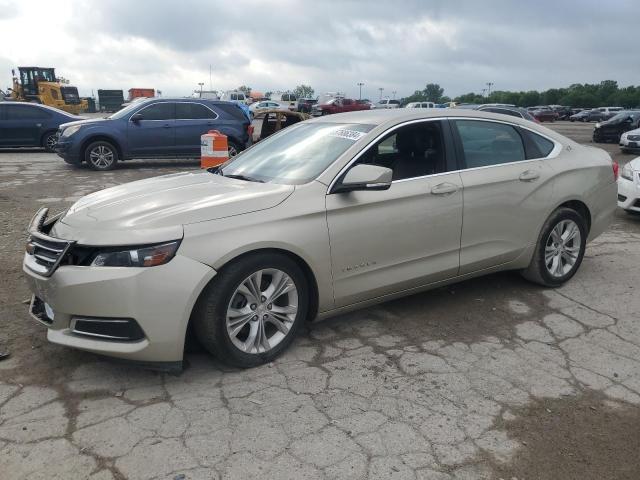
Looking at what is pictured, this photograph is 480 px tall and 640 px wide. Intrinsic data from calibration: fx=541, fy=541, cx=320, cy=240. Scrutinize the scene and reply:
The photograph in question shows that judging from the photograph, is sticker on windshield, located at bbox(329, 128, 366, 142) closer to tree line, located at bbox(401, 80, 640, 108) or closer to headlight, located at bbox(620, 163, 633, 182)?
headlight, located at bbox(620, 163, 633, 182)

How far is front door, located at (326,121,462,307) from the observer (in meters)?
3.54

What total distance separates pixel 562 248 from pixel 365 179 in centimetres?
228

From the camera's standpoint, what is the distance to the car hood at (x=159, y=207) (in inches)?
120

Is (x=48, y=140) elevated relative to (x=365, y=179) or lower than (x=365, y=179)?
lower

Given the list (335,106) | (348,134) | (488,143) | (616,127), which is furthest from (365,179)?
(335,106)

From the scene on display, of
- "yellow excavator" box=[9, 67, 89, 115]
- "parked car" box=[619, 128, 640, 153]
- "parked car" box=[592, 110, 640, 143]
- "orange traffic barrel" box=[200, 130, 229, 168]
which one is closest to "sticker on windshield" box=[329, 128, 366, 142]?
"orange traffic barrel" box=[200, 130, 229, 168]

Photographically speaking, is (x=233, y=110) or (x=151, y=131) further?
(x=233, y=110)

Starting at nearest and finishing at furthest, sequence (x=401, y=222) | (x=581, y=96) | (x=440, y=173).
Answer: (x=401, y=222) < (x=440, y=173) < (x=581, y=96)

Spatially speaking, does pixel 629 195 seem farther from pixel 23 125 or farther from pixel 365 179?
pixel 23 125

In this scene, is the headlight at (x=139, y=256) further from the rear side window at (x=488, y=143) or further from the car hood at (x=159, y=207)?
the rear side window at (x=488, y=143)

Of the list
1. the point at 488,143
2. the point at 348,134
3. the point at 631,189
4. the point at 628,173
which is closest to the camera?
the point at 348,134

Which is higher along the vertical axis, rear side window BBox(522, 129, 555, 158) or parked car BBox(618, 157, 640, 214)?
rear side window BBox(522, 129, 555, 158)

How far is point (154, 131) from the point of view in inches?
478

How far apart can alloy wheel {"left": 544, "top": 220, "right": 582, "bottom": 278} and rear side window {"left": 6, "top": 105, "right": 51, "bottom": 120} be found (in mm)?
14126
